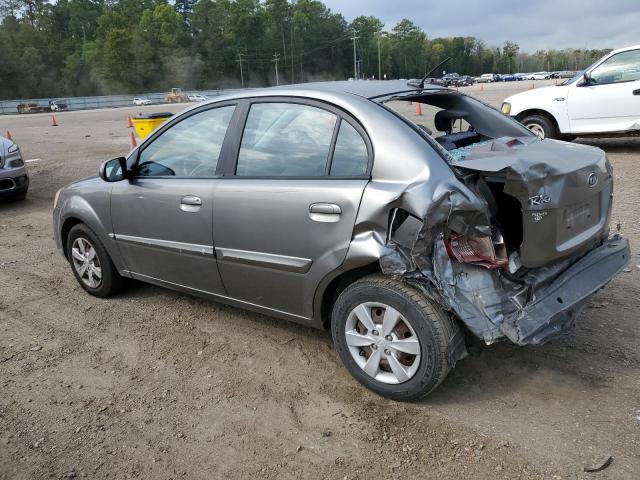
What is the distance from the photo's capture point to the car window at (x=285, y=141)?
3145 mm

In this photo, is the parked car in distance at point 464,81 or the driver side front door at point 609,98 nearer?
the driver side front door at point 609,98

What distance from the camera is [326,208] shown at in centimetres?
295

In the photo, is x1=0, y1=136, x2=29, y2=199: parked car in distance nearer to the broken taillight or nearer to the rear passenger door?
the rear passenger door

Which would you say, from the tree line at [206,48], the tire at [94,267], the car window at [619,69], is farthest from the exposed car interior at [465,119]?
the tree line at [206,48]

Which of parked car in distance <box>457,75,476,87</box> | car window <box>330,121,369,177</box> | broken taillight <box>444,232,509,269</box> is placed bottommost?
broken taillight <box>444,232,509,269</box>

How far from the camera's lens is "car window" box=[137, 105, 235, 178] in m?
3.63

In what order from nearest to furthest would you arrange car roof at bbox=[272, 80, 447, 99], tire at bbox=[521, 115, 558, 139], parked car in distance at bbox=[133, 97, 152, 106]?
car roof at bbox=[272, 80, 447, 99] → tire at bbox=[521, 115, 558, 139] → parked car in distance at bbox=[133, 97, 152, 106]

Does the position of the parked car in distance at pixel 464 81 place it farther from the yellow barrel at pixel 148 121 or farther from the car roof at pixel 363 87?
the yellow barrel at pixel 148 121

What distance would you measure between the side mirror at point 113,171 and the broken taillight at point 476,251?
2553mm

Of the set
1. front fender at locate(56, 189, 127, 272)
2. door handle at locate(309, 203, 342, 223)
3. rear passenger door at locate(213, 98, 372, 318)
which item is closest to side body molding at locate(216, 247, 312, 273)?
rear passenger door at locate(213, 98, 372, 318)

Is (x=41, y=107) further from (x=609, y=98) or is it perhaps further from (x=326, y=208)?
(x=326, y=208)

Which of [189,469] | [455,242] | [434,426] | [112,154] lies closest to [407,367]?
[434,426]

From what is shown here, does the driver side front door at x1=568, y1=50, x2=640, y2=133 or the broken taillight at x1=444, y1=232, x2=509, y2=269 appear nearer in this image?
the broken taillight at x1=444, y1=232, x2=509, y2=269

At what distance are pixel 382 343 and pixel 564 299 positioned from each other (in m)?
0.99
